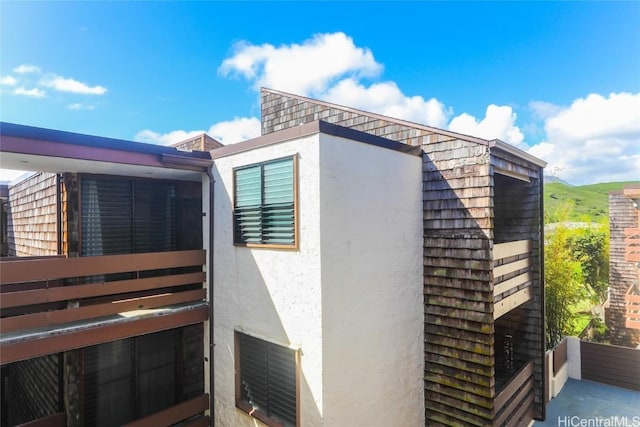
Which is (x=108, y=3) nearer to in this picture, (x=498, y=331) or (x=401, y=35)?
(x=401, y=35)

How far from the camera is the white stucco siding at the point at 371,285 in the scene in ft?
14.5

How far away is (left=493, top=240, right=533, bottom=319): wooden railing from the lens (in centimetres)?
554

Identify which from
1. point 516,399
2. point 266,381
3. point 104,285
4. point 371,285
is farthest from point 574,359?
point 104,285

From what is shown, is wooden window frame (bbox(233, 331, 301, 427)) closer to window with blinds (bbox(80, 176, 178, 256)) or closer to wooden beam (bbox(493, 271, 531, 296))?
window with blinds (bbox(80, 176, 178, 256))

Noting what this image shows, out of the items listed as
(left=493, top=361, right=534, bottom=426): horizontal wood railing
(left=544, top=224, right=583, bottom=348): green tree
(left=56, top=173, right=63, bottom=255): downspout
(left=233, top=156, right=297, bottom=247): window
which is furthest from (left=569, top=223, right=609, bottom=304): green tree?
(left=56, top=173, right=63, bottom=255): downspout

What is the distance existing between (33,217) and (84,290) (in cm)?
389

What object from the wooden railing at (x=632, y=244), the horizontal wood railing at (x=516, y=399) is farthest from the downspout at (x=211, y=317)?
the wooden railing at (x=632, y=244)

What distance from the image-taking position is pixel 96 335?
471cm

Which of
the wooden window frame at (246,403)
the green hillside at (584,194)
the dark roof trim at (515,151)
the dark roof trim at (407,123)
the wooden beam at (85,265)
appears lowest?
the wooden window frame at (246,403)

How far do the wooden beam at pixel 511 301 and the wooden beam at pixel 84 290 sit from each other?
5.09 m

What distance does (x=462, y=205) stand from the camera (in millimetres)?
5445

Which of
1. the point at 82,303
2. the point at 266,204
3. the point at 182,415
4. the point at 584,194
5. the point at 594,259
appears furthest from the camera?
the point at 584,194

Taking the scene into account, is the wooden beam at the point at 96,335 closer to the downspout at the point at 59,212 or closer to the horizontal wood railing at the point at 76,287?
the horizontal wood railing at the point at 76,287

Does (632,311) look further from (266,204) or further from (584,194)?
(584,194)
